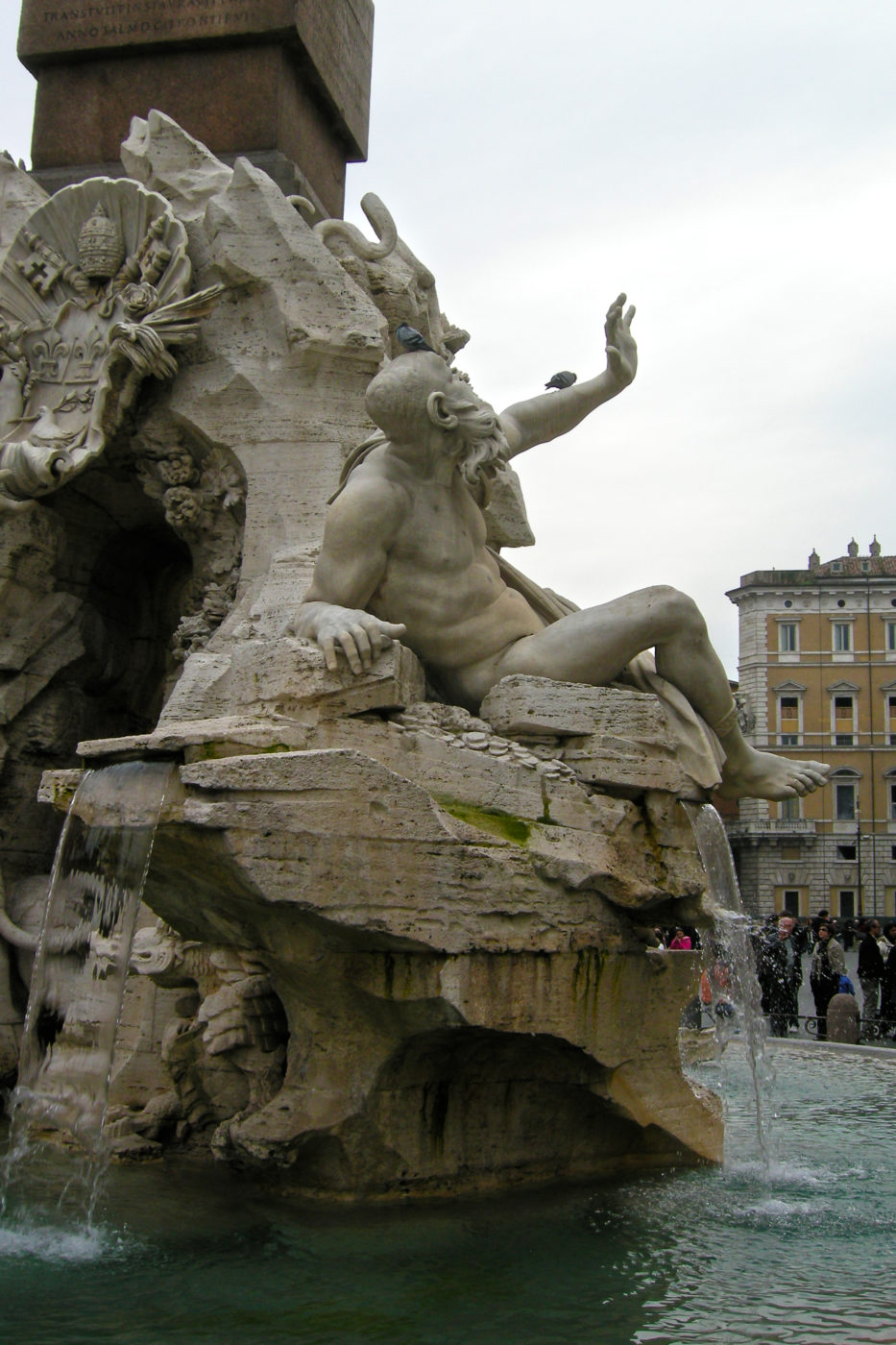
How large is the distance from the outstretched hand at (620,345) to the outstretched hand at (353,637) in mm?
2112

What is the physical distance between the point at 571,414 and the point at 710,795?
6.45 ft

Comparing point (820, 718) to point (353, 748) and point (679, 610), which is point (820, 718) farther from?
point (353, 748)

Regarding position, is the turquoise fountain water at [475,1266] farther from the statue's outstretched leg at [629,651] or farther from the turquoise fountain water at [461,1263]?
the statue's outstretched leg at [629,651]

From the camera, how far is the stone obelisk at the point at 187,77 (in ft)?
25.5

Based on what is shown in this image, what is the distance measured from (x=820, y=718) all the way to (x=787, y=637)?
9.01ft

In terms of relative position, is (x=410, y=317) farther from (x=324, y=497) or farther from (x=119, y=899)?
(x=119, y=899)

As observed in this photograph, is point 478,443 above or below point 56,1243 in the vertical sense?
above

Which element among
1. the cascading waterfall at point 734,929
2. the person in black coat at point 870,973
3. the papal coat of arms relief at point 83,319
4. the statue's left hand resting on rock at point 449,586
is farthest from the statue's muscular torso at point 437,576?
the person in black coat at point 870,973

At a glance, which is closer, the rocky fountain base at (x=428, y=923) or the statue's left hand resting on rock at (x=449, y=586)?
the rocky fountain base at (x=428, y=923)

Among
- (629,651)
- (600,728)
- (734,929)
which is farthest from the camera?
(734,929)

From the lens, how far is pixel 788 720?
4197 centimetres

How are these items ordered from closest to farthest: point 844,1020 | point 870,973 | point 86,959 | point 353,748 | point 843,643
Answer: point 353,748
point 86,959
point 844,1020
point 870,973
point 843,643

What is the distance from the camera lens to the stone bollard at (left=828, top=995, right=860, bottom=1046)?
30.4 feet

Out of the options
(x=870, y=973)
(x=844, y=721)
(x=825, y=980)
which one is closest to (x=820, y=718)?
(x=844, y=721)
